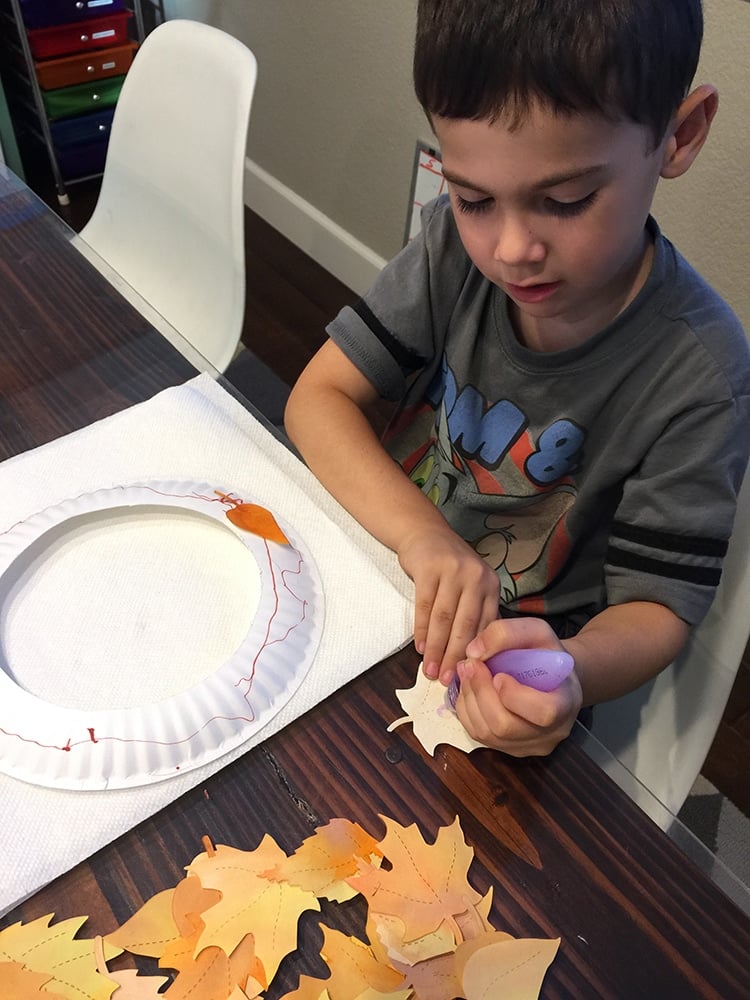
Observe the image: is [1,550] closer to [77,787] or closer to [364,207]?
[77,787]

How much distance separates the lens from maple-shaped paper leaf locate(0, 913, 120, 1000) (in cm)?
38

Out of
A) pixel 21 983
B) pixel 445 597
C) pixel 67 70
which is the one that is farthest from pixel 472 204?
pixel 67 70

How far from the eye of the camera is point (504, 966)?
1.27 feet

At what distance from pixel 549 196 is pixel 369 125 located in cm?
142

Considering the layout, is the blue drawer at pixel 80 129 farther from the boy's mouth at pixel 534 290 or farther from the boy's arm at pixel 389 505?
the boy's mouth at pixel 534 290

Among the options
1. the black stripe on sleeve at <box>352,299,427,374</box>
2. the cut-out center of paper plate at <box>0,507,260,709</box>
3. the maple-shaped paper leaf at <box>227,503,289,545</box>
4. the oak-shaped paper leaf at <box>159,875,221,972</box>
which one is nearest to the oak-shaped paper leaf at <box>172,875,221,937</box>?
the oak-shaped paper leaf at <box>159,875,221,972</box>

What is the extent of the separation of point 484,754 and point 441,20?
447 mm

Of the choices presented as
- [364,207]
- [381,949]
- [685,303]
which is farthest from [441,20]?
[364,207]

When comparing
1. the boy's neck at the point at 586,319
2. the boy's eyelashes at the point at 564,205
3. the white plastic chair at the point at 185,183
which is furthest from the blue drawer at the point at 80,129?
the boy's eyelashes at the point at 564,205

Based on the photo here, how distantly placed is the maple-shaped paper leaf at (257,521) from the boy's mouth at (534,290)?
24 centimetres

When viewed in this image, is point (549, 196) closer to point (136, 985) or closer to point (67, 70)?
point (136, 985)

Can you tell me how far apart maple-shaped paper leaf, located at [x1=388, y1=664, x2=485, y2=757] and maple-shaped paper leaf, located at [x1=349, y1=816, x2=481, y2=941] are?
0.16 feet

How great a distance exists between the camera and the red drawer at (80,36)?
2000mm

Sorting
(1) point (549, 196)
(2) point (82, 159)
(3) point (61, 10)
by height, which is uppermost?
(1) point (549, 196)
